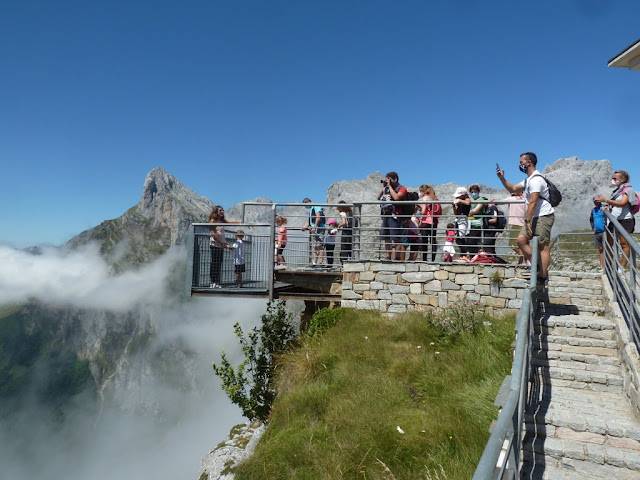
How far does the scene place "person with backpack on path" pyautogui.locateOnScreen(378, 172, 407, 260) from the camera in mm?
9328

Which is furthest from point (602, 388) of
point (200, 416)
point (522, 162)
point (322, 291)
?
point (200, 416)

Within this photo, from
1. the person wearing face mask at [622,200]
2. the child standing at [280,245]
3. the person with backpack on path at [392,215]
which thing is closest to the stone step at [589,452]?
the person wearing face mask at [622,200]

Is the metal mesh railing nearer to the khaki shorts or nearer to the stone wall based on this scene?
the stone wall

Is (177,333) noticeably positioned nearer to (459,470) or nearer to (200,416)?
(200,416)

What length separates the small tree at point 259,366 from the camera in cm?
988

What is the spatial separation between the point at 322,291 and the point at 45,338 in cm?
22526

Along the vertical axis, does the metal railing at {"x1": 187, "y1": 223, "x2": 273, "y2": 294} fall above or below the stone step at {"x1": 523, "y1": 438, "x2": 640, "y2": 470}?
above

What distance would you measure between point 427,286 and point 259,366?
15.1ft

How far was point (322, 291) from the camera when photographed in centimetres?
1047

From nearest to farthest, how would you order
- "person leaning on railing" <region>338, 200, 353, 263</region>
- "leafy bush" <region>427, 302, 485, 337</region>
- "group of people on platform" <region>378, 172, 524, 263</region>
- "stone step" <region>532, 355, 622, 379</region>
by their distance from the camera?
"stone step" <region>532, 355, 622, 379</region> < "leafy bush" <region>427, 302, 485, 337</region> < "group of people on platform" <region>378, 172, 524, 263</region> < "person leaning on railing" <region>338, 200, 353, 263</region>

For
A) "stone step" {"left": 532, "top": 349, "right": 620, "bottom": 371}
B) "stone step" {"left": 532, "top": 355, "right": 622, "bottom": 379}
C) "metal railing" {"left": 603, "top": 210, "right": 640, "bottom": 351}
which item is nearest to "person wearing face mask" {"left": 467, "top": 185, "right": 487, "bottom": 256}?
"metal railing" {"left": 603, "top": 210, "right": 640, "bottom": 351}

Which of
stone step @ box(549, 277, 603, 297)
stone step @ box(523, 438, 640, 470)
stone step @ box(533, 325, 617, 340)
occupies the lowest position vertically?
stone step @ box(523, 438, 640, 470)

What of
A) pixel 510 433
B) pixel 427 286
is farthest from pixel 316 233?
pixel 510 433

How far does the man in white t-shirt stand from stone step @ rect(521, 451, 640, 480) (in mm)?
3353
